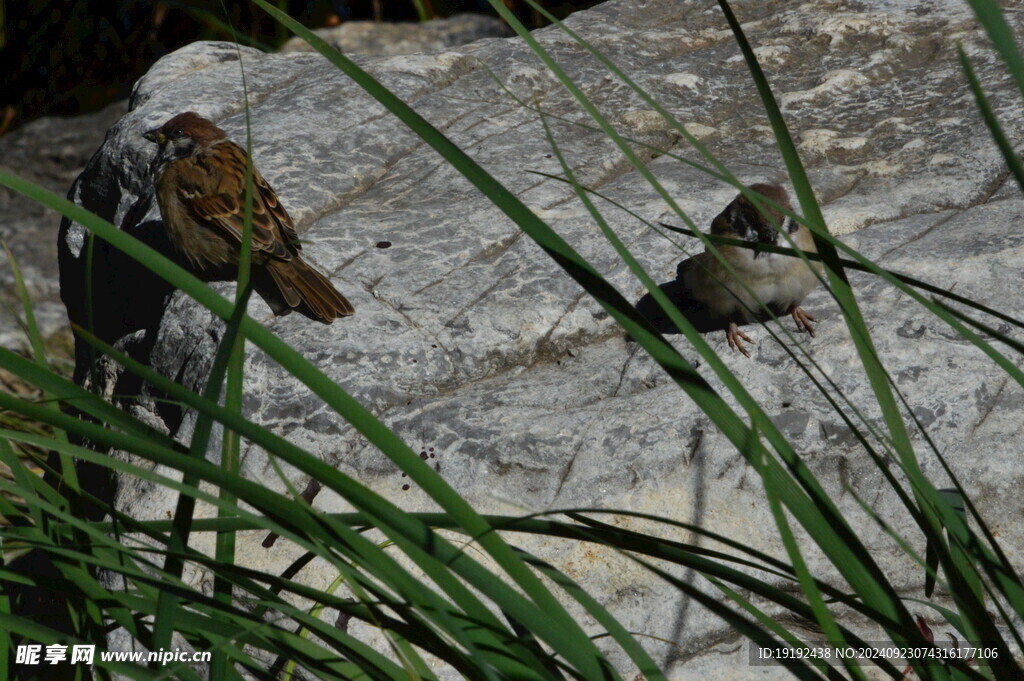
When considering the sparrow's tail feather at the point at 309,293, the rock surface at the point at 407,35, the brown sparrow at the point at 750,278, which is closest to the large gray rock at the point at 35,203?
the rock surface at the point at 407,35

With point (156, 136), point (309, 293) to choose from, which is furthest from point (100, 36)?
point (309, 293)

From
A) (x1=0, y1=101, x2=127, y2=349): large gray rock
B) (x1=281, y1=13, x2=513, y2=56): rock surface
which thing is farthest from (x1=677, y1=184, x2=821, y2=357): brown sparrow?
(x1=0, y1=101, x2=127, y2=349): large gray rock

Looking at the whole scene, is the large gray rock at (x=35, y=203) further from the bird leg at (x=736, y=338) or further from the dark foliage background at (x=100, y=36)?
the bird leg at (x=736, y=338)

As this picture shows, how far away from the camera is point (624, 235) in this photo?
10.6 ft

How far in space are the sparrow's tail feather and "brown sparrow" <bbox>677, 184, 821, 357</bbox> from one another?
1036 millimetres

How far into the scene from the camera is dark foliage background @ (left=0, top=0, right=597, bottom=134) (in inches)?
289

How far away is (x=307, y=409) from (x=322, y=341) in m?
0.27

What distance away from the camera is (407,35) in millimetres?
6543

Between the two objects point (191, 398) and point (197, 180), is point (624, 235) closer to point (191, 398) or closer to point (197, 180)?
point (197, 180)

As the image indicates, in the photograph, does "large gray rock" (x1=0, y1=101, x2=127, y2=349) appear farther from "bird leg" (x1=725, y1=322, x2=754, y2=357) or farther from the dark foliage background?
"bird leg" (x1=725, y1=322, x2=754, y2=357)

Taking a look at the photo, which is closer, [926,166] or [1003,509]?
[1003,509]

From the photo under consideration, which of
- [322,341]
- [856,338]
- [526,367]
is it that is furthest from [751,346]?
[856,338]

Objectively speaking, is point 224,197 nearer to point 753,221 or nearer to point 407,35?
point 753,221

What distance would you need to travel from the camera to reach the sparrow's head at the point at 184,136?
3.66 meters
